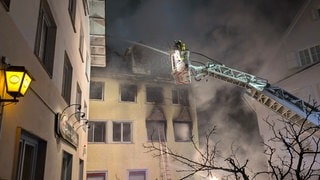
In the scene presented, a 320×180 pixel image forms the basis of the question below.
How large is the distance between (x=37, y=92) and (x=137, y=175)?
13.0 m

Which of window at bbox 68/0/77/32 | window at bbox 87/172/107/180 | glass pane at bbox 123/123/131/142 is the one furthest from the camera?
glass pane at bbox 123/123/131/142

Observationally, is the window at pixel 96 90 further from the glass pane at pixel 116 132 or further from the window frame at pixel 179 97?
the window frame at pixel 179 97

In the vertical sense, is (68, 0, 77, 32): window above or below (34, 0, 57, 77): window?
above

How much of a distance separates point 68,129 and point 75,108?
1904 mm

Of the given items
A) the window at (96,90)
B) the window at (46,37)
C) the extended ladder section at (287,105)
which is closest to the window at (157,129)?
the window at (96,90)

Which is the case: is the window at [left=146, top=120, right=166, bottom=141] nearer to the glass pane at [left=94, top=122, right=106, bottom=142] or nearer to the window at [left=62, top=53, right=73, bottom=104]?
the glass pane at [left=94, top=122, right=106, bottom=142]

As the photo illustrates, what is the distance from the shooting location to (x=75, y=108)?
9.04 metres

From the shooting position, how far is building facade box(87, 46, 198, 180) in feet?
53.8

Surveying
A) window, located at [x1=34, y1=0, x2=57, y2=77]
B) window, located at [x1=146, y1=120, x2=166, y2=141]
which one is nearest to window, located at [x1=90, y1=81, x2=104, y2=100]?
window, located at [x1=146, y1=120, x2=166, y2=141]

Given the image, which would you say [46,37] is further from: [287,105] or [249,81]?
[287,105]

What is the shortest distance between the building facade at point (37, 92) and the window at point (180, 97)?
1137cm

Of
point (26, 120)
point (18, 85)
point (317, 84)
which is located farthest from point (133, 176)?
point (18, 85)

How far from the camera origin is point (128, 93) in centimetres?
1814

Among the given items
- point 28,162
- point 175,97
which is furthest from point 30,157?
point 175,97
